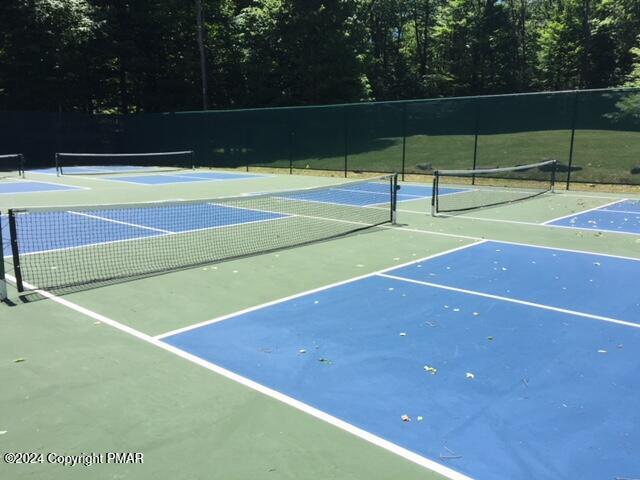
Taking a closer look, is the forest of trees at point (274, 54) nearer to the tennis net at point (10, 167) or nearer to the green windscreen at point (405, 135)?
the green windscreen at point (405, 135)

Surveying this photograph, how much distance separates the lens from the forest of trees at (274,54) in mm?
35562

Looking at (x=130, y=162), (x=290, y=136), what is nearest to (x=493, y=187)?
(x=290, y=136)

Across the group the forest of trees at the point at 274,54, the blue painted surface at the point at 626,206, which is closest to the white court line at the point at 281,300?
the blue painted surface at the point at 626,206

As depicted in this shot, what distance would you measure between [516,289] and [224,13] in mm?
39963

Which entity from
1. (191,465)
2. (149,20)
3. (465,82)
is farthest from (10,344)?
(465,82)

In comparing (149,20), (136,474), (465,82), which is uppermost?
(149,20)

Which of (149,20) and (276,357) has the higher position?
(149,20)

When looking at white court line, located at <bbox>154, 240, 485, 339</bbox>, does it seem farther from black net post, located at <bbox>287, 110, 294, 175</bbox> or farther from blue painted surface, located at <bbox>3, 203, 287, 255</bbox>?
black net post, located at <bbox>287, 110, 294, 175</bbox>

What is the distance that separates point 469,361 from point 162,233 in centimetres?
755

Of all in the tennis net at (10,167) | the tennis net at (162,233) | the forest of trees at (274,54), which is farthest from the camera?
the forest of trees at (274,54)

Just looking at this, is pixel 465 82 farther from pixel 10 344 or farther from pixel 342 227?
pixel 10 344

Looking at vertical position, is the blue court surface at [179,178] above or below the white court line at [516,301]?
above

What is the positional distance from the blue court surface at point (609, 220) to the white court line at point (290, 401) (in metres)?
9.37

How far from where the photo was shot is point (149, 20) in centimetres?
3906
